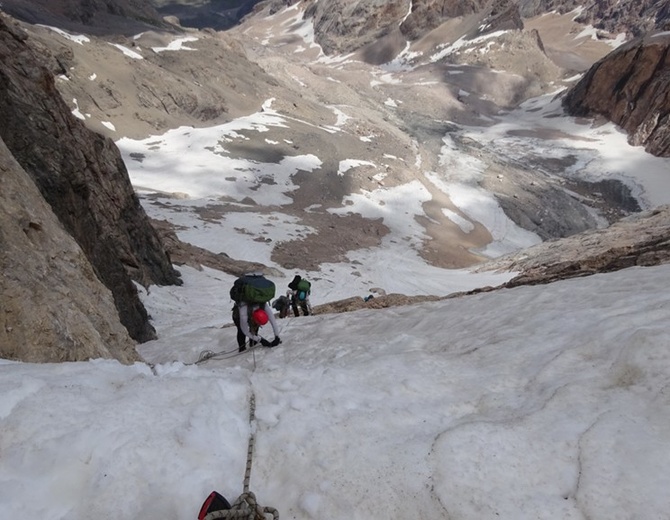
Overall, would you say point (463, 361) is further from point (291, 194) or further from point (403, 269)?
point (291, 194)

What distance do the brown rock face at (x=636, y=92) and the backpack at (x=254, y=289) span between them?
273 feet

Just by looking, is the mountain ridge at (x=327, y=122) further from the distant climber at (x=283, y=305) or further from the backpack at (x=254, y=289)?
the backpack at (x=254, y=289)

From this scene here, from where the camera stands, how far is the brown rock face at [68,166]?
11.5m

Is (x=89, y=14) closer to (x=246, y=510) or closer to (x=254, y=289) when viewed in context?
(x=254, y=289)

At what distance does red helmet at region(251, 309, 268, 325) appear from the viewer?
8.74m

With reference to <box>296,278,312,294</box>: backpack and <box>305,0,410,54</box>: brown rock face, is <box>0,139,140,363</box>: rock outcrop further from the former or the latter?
<box>305,0,410,54</box>: brown rock face

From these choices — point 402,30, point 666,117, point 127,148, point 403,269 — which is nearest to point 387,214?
point 403,269

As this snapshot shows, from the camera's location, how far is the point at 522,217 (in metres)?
51.8

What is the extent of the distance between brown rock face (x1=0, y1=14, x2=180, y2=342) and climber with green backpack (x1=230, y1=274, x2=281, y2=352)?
540cm

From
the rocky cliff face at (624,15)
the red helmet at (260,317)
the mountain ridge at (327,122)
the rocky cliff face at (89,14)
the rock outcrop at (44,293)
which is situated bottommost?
the mountain ridge at (327,122)

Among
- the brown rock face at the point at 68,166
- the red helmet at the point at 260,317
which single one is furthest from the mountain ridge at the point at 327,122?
the red helmet at the point at 260,317

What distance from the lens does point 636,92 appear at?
8081 centimetres

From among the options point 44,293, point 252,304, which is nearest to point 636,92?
point 252,304

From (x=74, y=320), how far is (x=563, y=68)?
458 ft
